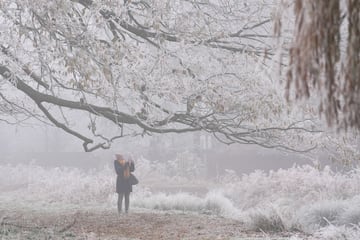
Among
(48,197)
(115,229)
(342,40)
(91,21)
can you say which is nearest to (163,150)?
(48,197)

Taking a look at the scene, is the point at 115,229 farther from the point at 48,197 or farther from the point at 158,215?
the point at 48,197

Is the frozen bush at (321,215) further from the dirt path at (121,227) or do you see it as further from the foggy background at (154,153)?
the foggy background at (154,153)

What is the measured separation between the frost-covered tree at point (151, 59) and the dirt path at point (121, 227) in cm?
159

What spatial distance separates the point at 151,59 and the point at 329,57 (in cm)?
650

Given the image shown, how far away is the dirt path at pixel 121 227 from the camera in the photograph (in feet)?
26.5

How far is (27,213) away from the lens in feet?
39.2

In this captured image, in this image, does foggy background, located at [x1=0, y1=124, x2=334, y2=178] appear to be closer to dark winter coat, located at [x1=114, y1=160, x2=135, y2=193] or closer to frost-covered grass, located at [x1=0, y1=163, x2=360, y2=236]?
frost-covered grass, located at [x1=0, y1=163, x2=360, y2=236]

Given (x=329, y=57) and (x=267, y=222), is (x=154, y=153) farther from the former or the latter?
(x=329, y=57)

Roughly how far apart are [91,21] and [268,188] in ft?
34.1

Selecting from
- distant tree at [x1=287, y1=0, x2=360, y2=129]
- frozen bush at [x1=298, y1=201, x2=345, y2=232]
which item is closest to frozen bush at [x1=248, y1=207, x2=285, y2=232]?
frozen bush at [x1=298, y1=201, x2=345, y2=232]

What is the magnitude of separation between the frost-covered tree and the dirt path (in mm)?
1589

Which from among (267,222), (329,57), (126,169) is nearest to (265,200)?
(126,169)

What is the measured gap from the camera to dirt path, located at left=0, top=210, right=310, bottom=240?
318 inches

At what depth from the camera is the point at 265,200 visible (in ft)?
50.7
